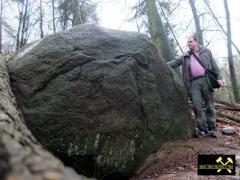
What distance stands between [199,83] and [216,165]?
250 centimetres

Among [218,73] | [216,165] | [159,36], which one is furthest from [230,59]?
[216,165]

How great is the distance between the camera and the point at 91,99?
4582mm

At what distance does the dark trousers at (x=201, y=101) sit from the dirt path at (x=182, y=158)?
0.41 m

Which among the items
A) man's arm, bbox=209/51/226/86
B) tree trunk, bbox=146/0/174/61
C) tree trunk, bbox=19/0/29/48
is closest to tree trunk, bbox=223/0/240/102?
tree trunk, bbox=146/0/174/61

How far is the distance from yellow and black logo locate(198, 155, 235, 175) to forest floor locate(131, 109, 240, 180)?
87 millimetres

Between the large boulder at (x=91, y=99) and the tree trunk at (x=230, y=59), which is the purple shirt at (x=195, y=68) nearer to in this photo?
the large boulder at (x=91, y=99)

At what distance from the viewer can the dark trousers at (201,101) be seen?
6.66 metres

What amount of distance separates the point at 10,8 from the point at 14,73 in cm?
1779

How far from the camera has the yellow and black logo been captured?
439 centimetres

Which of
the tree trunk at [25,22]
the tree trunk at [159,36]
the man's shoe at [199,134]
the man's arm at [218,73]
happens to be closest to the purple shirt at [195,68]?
the man's arm at [218,73]

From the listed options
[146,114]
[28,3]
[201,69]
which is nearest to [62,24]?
[28,3]

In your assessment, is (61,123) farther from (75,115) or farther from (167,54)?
(167,54)

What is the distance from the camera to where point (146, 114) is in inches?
200

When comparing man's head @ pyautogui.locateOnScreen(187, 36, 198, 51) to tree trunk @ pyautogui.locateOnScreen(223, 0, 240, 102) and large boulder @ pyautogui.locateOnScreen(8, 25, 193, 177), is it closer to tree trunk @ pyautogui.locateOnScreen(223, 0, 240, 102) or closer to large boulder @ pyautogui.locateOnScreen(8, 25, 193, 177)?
Result: large boulder @ pyautogui.locateOnScreen(8, 25, 193, 177)
